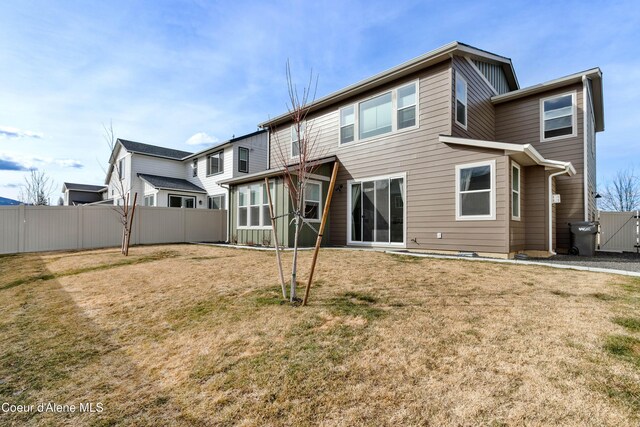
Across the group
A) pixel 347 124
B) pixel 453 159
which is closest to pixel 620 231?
pixel 453 159

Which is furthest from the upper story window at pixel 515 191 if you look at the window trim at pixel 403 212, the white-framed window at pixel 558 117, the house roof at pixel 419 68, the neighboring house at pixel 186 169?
the neighboring house at pixel 186 169

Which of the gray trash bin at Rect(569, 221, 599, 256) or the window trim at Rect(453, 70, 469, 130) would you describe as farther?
the gray trash bin at Rect(569, 221, 599, 256)

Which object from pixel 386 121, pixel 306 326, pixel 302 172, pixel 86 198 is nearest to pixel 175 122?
pixel 386 121

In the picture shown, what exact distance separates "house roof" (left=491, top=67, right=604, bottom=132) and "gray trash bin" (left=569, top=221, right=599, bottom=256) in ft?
14.5

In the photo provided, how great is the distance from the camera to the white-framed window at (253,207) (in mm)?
11969

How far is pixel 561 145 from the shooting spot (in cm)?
990

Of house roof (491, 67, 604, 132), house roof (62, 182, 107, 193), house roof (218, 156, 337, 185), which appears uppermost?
house roof (491, 67, 604, 132)

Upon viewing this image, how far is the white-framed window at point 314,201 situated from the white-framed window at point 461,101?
16.3 ft

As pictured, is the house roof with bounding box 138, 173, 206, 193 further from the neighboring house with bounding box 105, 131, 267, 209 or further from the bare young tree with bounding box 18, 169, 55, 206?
the bare young tree with bounding box 18, 169, 55, 206

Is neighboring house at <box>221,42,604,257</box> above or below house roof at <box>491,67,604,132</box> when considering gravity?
below

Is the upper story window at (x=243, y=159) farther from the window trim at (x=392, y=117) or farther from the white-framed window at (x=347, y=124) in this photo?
the white-framed window at (x=347, y=124)

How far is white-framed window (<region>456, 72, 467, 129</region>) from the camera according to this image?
885 centimetres

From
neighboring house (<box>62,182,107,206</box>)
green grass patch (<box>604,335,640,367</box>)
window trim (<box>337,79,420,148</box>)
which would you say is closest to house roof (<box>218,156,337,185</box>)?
window trim (<box>337,79,420,148</box>)

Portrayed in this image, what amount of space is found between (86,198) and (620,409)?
126 ft
